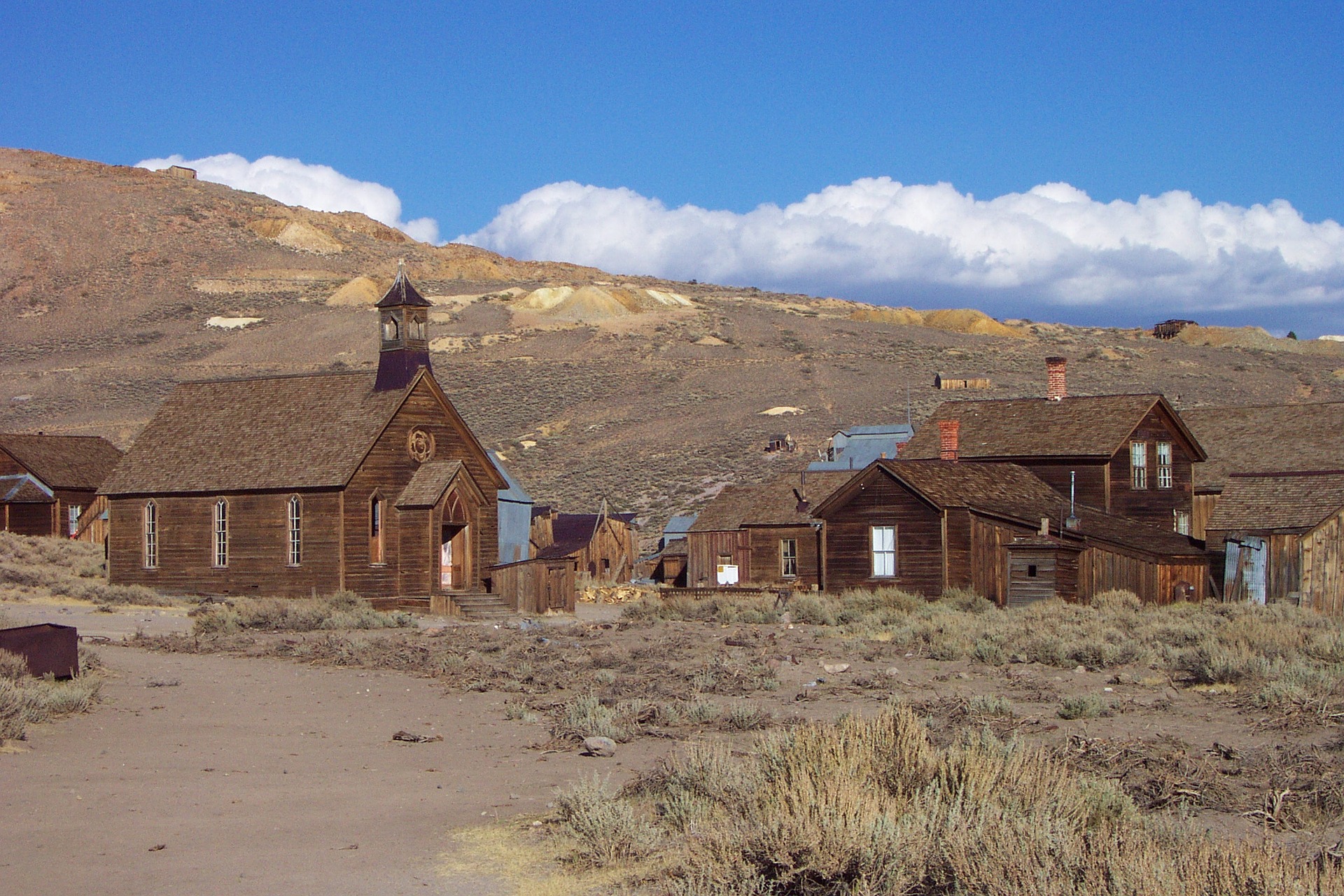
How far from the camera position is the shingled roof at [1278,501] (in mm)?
27016

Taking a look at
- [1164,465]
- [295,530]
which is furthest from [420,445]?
[1164,465]

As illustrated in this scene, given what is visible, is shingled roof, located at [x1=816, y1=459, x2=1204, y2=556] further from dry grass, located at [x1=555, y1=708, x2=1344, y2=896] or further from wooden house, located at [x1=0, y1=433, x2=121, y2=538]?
wooden house, located at [x1=0, y1=433, x2=121, y2=538]

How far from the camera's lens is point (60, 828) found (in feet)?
31.6

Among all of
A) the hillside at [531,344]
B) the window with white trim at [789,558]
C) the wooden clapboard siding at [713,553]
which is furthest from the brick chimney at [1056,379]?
the hillside at [531,344]

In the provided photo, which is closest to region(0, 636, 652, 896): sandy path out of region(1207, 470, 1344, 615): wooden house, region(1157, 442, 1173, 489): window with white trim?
region(1207, 470, 1344, 615): wooden house

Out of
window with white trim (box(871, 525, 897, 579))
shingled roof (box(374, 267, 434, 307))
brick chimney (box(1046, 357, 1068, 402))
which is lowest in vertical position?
window with white trim (box(871, 525, 897, 579))

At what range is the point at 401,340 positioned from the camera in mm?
32781

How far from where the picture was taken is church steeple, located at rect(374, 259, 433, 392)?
32.5 m

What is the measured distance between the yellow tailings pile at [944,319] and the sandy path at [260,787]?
9233 centimetres

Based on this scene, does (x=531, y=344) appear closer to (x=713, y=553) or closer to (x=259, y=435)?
(x=713, y=553)

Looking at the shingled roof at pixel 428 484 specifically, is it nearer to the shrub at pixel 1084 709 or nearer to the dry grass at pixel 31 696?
the dry grass at pixel 31 696

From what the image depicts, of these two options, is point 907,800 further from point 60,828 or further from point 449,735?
point 449,735

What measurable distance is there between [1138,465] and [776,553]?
10232 millimetres

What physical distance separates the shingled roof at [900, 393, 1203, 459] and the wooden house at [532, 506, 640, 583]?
12.7 m
